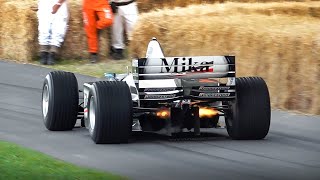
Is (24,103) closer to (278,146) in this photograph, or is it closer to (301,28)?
(301,28)

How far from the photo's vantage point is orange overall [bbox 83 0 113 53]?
2248cm

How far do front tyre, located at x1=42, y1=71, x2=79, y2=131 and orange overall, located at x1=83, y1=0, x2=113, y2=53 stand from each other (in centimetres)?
729

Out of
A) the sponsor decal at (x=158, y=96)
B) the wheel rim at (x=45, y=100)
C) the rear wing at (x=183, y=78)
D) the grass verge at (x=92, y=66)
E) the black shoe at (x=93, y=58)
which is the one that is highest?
the rear wing at (x=183, y=78)

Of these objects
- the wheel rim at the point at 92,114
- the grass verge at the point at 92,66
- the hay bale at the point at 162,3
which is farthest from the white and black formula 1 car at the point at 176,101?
the hay bale at the point at 162,3

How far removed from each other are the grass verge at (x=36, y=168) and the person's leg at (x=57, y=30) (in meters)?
9.58

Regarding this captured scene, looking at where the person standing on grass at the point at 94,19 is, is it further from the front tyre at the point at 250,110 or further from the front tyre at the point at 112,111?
the front tyre at the point at 112,111

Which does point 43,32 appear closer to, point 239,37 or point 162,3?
point 162,3

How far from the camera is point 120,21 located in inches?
914

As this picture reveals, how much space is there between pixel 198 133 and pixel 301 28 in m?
3.88

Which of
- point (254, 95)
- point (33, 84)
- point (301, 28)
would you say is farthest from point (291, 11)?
point (254, 95)

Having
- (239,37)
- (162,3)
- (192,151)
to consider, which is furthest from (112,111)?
(162,3)

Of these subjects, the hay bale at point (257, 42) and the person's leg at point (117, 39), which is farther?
the person's leg at point (117, 39)

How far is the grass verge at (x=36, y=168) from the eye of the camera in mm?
11469

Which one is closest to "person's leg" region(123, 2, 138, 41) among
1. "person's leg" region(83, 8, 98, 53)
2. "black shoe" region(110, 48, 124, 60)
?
"black shoe" region(110, 48, 124, 60)
